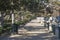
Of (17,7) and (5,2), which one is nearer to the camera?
(5,2)

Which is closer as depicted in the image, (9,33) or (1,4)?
(1,4)

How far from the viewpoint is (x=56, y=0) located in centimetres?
3703

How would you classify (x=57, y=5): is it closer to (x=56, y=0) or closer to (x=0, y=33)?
(x=56, y=0)

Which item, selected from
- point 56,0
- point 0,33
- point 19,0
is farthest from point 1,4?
point 56,0

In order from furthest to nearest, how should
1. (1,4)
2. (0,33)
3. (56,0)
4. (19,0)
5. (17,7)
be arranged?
(56,0), (0,33), (17,7), (19,0), (1,4)

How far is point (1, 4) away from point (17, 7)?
2.86 metres

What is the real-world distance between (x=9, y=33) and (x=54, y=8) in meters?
15.6

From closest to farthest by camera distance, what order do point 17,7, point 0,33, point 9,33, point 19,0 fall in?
point 19,0, point 17,7, point 0,33, point 9,33

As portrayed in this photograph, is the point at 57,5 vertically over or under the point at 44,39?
over

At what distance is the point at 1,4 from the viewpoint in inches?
587

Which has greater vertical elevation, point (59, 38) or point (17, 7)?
point (17, 7)

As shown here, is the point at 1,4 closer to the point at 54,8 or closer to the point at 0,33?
the point at 0,33

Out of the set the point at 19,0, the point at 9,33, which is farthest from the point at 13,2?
the point at 9,33

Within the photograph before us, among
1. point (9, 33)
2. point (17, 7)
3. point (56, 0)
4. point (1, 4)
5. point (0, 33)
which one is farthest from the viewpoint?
point (56, 0)
